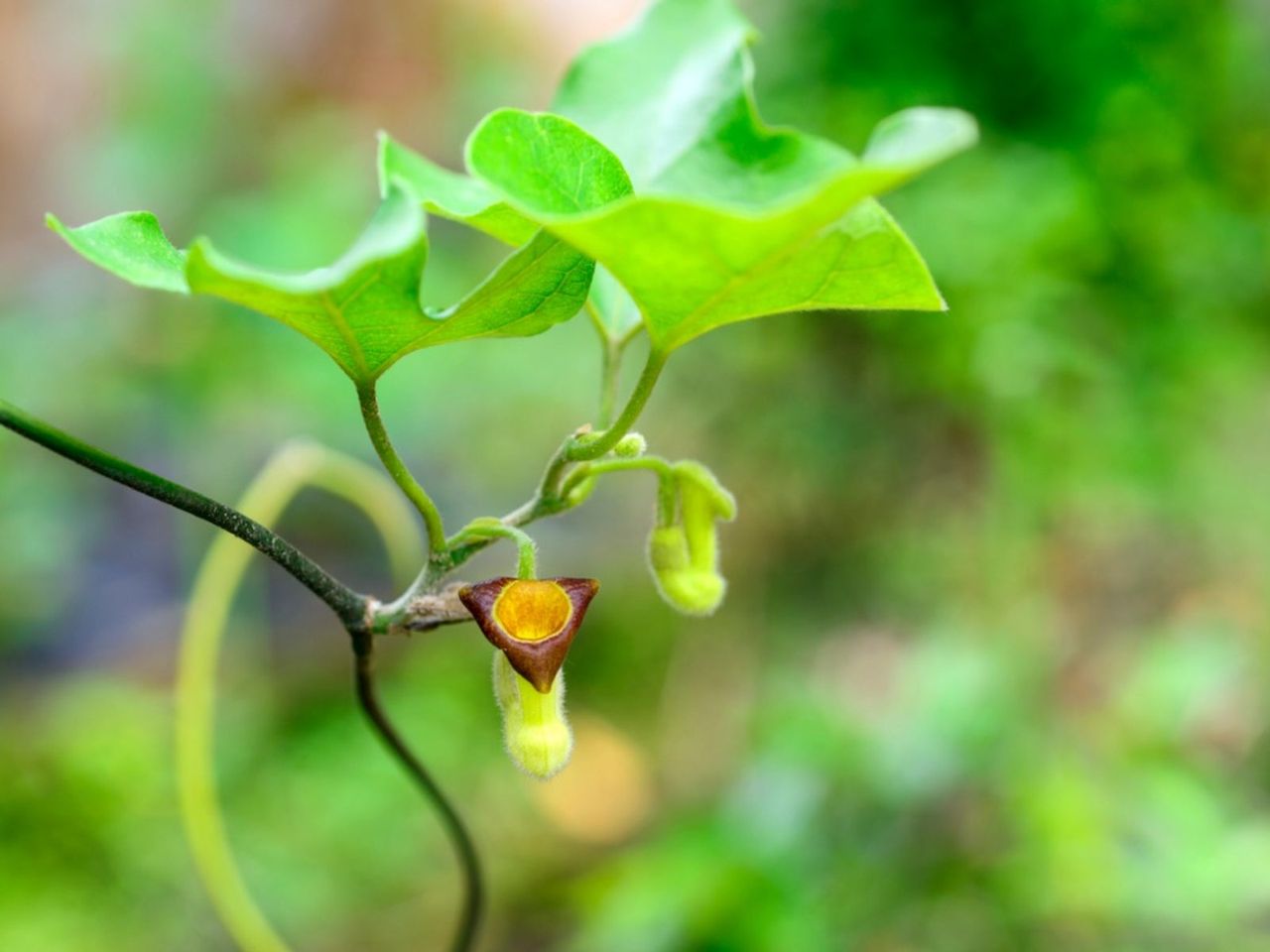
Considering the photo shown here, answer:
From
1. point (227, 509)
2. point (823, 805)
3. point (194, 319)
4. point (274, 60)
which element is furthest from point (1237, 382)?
point (274, 60)

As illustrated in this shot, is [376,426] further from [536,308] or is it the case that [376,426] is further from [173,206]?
[173,206]

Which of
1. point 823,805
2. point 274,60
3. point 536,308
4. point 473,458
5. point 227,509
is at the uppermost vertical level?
point 274,60

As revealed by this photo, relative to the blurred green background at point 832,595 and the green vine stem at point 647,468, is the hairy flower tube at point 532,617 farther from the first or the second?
the blurred green background at point 832,595

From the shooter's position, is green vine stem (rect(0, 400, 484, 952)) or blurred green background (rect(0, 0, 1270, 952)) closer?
green vine stem (rect(0, 400, 484, 952))

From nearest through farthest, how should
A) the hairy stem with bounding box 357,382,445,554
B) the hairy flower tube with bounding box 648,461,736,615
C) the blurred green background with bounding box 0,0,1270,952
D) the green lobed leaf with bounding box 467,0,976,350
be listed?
the green lobed leaf with bounding box 467,0,976,350 → the hairy stem with bounding box 357,382,445,554 → the hairy flower tube with bounding box 648,461,736,615 → the blurred green background with bounding box 0,0,1270,952

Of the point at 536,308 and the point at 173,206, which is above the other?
the point at 173,206

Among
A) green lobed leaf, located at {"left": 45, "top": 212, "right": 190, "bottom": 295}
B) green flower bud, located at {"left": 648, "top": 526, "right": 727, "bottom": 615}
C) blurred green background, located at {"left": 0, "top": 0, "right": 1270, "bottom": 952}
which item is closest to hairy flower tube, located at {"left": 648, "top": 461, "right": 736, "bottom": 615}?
green flower bud, located at {"left": 648, "top": 526, "right": 727, "bottom": 615}

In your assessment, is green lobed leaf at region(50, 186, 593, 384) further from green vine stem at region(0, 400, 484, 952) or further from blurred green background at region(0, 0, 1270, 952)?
blurred green background at region(0, 0, 1270, 952)
